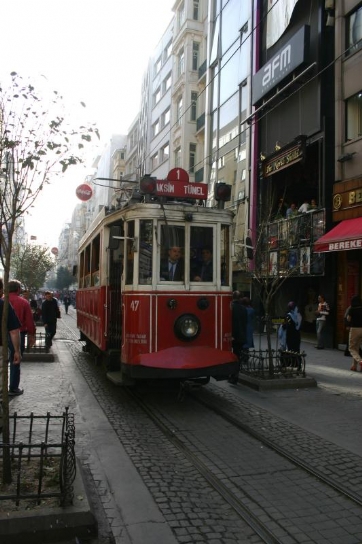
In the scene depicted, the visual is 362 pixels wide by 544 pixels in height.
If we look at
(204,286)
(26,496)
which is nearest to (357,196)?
(204,286)

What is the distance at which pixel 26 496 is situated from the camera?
3543 millimetres

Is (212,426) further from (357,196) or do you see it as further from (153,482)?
(357,196)

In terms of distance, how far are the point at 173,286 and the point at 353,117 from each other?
1134 cm

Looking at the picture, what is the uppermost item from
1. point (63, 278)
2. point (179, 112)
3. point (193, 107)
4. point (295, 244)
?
point (179, 112)

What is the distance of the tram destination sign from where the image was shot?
26.2 ft

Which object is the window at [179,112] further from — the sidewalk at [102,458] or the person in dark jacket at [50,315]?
the sidewalk at [102,458]

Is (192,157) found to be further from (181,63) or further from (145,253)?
(145,253)

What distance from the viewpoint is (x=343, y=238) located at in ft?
45.4

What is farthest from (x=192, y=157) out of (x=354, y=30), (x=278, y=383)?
(x=278, y=383)

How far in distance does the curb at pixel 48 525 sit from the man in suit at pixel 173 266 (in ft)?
14.0

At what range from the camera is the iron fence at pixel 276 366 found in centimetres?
957

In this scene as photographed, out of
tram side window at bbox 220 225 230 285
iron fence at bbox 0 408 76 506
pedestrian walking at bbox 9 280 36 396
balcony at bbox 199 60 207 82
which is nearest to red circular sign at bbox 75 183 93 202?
balcony at bbox 199 60 207 82

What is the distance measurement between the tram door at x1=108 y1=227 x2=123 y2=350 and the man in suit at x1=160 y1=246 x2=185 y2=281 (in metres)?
1.40

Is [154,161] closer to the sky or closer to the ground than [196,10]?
closer to the ground
